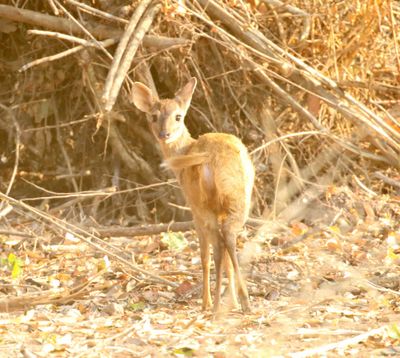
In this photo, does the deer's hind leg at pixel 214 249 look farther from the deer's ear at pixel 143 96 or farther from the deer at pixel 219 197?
the deer's ear at pixel 143 96

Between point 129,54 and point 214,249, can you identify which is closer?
point 214,249

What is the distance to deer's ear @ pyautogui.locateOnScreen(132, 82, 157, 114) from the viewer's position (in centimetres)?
656

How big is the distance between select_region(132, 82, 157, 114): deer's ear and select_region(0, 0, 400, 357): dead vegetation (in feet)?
0.80

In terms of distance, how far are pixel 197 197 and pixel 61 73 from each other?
3.45 metres

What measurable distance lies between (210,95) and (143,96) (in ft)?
7.05

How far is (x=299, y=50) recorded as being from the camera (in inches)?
340

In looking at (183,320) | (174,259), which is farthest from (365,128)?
(183,320)

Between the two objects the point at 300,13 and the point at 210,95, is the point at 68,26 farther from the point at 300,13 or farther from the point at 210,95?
the point at 300,13

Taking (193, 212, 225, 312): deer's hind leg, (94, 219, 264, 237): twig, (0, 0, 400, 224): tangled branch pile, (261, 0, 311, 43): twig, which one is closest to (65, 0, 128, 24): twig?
(0, 0, 400, 224): tangled branch pile

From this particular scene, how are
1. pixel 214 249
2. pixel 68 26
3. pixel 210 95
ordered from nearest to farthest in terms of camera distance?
pixel 214 249 < pixel 68 26 < pixel 210 95

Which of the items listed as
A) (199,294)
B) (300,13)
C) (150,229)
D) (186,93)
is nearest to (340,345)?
(199,294)

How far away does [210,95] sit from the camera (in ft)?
28.5

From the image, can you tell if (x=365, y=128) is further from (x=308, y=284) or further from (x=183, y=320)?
(x=183, y=320)

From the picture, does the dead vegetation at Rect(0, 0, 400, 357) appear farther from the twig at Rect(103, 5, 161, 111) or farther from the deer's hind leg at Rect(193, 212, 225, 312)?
the deer's hind leg at Rect(193, 212, 225, 312)
